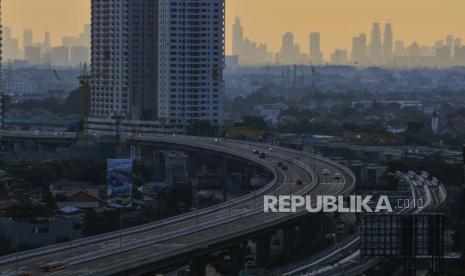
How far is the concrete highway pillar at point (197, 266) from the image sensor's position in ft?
60.4

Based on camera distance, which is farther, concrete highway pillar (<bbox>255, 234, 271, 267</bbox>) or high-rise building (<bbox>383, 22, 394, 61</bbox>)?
high-rise building (<bbox>383, 22, 394, 61</bbox>)

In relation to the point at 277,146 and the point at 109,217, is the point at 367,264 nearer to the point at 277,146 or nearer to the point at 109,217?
the point at 109,217

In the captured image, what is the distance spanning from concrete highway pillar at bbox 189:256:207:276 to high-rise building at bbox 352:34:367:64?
10794 centimetres

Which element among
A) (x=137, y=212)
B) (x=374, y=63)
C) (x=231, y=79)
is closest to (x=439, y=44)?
(x=374, y=63)

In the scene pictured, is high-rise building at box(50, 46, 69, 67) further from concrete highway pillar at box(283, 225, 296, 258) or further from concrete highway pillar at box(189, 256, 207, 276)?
concrete highway pillar at box(189, 256, 207, 276)

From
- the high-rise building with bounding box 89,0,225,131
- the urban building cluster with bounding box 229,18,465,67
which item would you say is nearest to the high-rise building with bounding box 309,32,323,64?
the urban building cluster with bounding box 229,18,465,67

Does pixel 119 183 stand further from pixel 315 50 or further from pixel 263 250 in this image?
pixel 315 50

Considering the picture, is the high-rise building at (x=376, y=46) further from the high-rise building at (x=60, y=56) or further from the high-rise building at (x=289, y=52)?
the high-rise building at (x=60, y=56)

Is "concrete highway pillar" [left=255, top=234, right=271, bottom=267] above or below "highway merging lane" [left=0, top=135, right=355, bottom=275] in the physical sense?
below

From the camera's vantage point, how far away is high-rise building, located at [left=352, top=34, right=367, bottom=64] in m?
126

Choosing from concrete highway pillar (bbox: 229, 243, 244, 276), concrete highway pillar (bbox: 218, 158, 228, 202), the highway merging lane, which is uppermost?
the highway merging lane

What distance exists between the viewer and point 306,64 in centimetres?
12238

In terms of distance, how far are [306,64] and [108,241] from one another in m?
104

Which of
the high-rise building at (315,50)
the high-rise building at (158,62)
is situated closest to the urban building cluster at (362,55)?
the high-rise building at (315,50)
